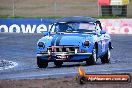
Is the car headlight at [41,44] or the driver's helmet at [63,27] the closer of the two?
the car headlight at [41,44]

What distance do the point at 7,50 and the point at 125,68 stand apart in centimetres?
1032

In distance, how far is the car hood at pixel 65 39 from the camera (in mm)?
16953

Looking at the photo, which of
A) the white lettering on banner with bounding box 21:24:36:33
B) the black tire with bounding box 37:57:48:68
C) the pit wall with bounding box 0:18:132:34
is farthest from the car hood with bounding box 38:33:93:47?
the white lettering on banner with bounding box 21:24:36:33

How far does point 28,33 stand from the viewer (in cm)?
4000

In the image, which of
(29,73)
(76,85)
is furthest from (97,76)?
(29,73)

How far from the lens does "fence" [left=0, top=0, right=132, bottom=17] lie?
4989 cm

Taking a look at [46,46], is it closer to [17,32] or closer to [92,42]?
[92,42]

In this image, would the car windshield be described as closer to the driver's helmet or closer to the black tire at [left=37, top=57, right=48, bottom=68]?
the driver's helmet

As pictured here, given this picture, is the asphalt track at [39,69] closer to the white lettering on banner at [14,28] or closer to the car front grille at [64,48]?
the car front grille at [64,48]

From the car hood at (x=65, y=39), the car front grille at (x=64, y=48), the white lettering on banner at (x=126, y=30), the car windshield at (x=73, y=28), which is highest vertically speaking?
the car windshield at (x=73, y=28)

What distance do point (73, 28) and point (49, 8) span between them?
33.1 metres

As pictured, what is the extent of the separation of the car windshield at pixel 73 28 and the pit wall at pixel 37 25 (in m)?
20.0

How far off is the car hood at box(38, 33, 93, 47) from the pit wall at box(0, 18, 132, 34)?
2109 cm

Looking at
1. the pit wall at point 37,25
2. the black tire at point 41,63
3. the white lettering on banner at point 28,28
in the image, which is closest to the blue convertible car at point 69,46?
the black tire at point 41,63
